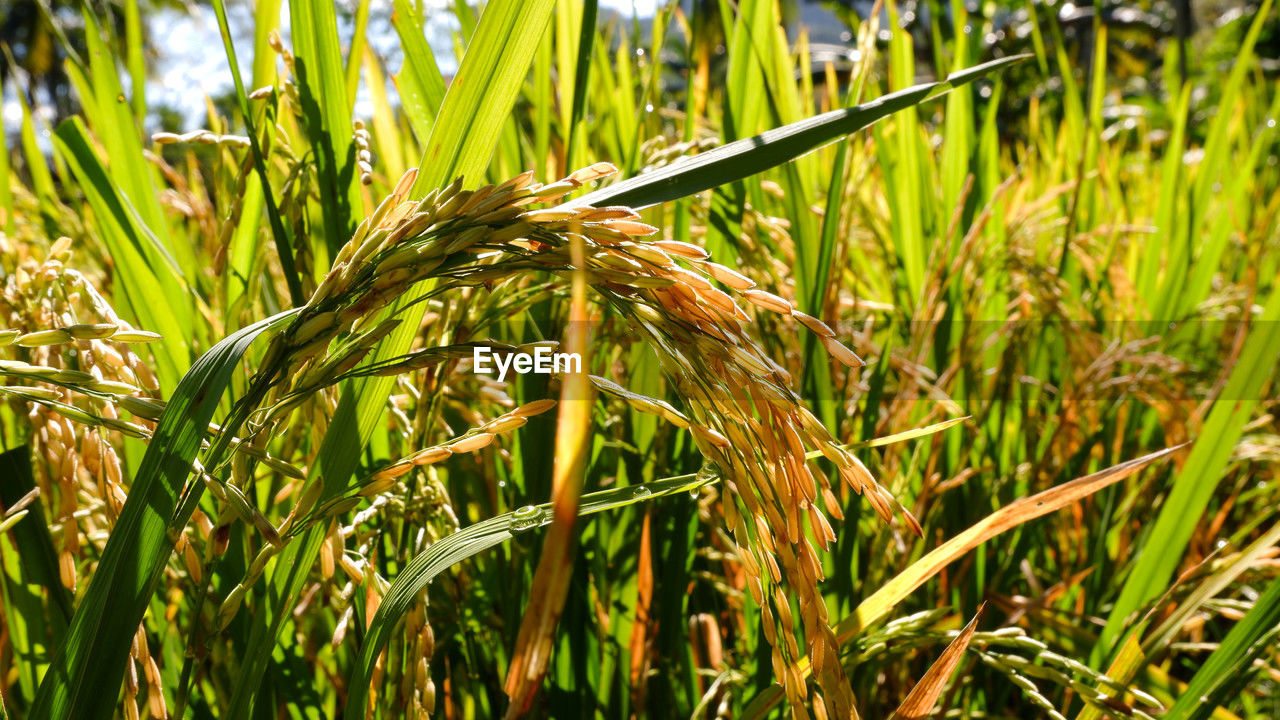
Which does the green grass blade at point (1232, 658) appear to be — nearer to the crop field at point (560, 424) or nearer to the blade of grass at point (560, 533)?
the crop field at point (560, 424)

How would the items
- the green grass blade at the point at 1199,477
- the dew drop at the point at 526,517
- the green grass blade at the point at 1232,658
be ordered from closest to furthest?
the dew drop at the point at 526,517 → the green grass blade at the point at 1232,658 → the green grass blade at the point at 1199,477

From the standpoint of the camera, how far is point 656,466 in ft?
2.91

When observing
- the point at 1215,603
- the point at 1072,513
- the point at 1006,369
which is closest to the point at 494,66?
the point at 1215,603

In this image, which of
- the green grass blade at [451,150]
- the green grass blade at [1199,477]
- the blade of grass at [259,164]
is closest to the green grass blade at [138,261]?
the blade of grass at [259,164]

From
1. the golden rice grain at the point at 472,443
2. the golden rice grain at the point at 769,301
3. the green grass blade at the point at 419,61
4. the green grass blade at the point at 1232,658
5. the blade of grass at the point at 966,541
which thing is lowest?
the green grass blade at the point at 1232,658

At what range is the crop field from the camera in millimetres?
404

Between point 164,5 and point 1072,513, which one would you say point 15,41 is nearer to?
point 164,5

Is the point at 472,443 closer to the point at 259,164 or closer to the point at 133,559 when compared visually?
the point at 133,559

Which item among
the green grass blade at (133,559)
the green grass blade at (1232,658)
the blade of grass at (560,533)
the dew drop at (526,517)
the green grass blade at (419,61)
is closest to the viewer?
the blade of grass at (560,533)

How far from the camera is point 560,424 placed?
28cm

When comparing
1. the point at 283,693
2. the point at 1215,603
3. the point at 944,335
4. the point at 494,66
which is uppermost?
the point at 494,66

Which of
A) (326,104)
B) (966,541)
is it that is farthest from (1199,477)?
(326,104)

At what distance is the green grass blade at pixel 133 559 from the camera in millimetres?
385

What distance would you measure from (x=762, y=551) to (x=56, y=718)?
0.36 metres
